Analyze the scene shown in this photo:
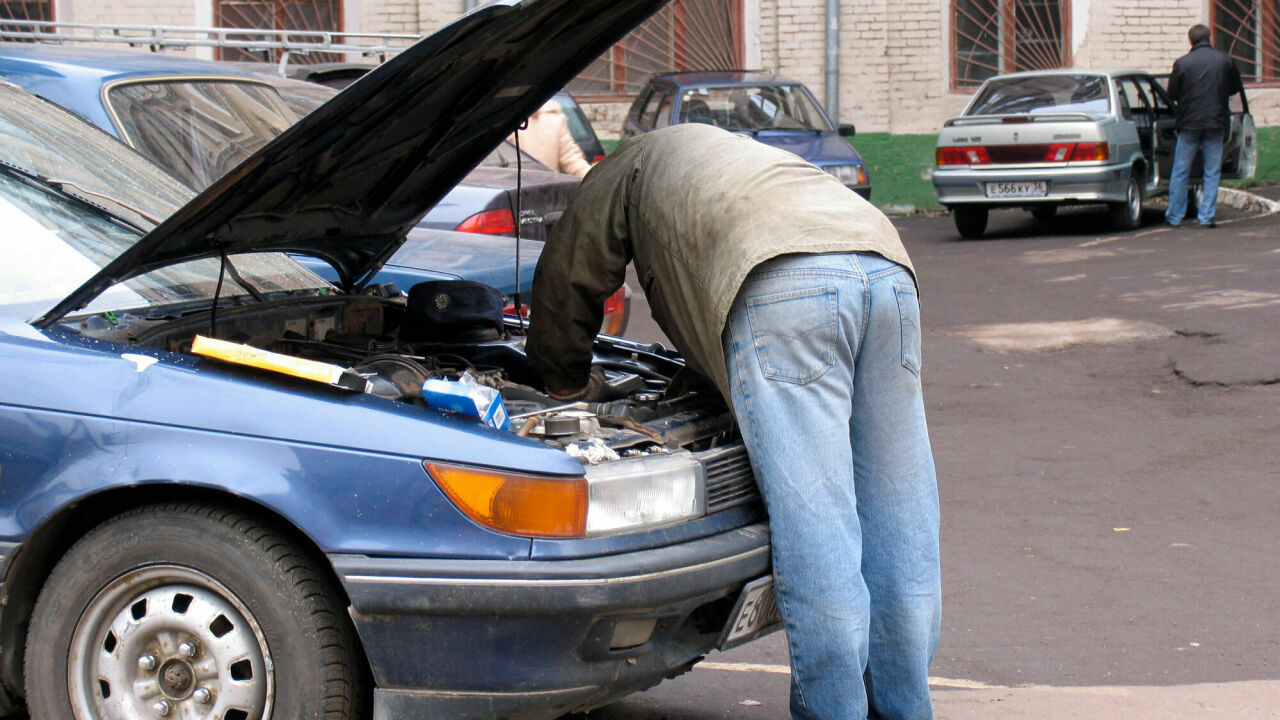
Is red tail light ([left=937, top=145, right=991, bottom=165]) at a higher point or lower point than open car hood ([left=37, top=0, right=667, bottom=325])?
lower

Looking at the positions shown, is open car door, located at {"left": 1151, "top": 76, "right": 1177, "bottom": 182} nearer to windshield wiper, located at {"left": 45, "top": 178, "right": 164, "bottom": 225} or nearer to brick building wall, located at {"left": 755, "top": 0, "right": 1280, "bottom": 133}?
brick building wall, located at {"left": 755, "top": 0, "right": 1280, "bottom": 133}

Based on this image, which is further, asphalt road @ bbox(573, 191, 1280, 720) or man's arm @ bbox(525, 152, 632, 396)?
asphalt road @ bbox(573, 191, 1280, 720)

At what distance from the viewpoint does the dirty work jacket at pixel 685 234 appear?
10.1ft

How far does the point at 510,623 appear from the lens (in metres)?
2.71

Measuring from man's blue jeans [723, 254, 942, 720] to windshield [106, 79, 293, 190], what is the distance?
3.10 metres

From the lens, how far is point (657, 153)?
Answer: 11.1 feet

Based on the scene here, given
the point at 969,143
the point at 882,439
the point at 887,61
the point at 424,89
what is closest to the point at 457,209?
the point at 424,89

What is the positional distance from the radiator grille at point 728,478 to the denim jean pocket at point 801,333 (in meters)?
0.20

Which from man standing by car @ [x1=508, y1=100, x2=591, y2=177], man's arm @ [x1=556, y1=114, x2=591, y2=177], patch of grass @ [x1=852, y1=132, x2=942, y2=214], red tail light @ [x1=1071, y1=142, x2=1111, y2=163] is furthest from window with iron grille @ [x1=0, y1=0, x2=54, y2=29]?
red tail light @ [x1=1071, y1=142, x2=1111, y2=163]

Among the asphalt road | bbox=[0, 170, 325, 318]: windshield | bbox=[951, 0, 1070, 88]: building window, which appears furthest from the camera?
bbox=[951, 0, 1070, 88]: building window

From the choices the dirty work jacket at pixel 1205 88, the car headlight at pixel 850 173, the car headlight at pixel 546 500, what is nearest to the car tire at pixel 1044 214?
the dirty work jacket at pixel 1205 88

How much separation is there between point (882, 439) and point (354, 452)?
1.19 m

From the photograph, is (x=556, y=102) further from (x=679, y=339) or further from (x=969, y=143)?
(x=679, y=339)

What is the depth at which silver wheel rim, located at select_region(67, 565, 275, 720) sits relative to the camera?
2.82 metres
